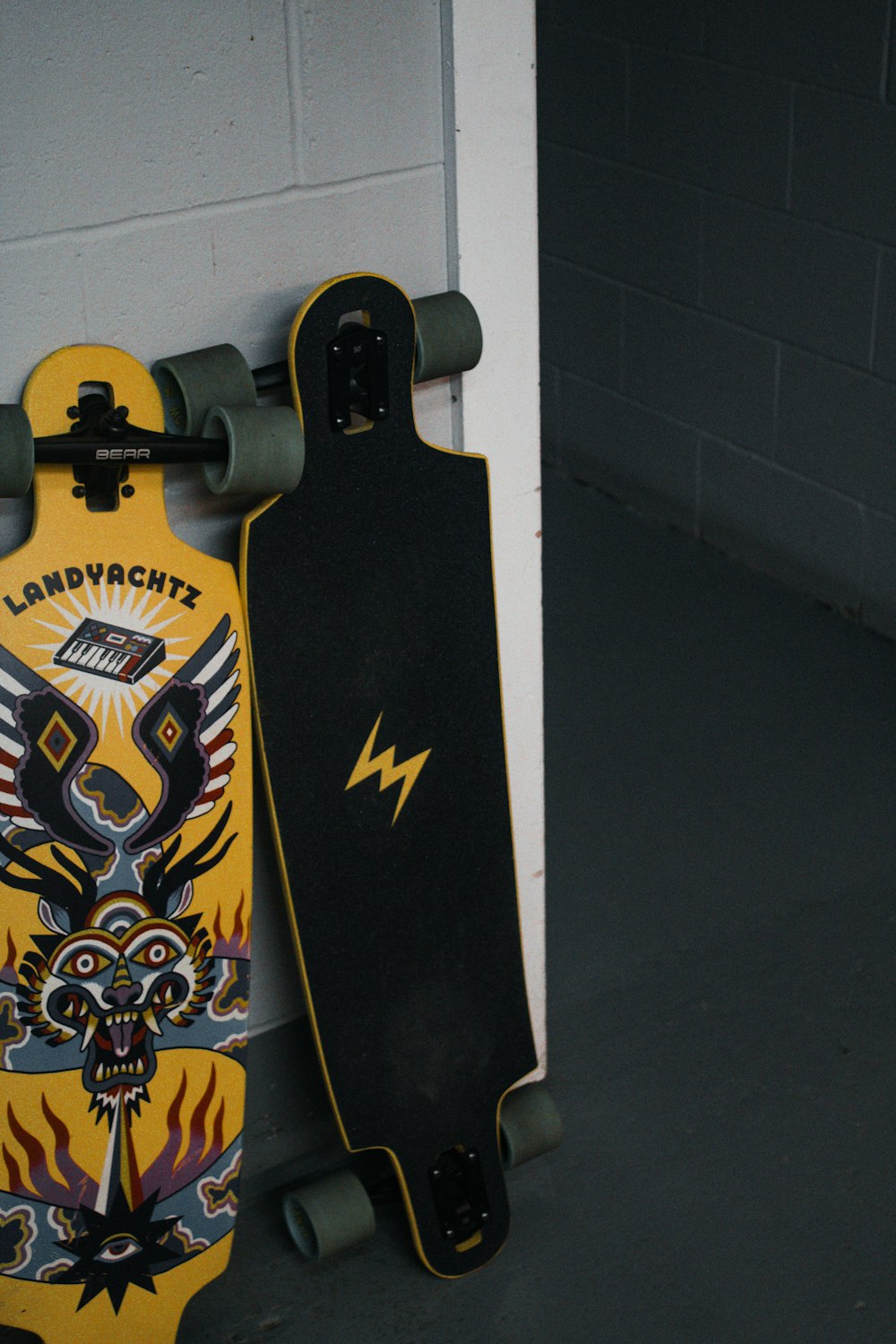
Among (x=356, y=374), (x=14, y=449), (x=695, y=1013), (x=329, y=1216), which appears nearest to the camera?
(x=14, y=449)

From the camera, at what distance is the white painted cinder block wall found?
59.5 inches

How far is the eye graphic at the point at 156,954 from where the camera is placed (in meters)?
1.74

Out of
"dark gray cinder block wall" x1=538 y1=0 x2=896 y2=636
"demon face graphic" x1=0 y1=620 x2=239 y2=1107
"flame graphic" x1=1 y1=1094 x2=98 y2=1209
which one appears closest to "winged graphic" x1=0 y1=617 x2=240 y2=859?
"demon face graphic" x1=0 y1=620 x2=239 y2=1107

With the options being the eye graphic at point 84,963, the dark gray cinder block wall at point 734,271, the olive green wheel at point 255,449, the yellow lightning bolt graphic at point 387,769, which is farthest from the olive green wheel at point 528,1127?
the dark gray cinder block wall at point 734,271

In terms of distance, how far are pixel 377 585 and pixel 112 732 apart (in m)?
0.36

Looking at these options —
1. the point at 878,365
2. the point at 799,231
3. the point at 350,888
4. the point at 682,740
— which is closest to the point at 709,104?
the point at 799,231

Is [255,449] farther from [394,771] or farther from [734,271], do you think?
[734,271]

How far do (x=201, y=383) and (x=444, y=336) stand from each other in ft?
0.98

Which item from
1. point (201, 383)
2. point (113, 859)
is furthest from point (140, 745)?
point (201, 383)

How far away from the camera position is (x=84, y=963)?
1.71 metres

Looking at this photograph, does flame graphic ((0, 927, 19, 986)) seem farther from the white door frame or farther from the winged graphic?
the white door frame

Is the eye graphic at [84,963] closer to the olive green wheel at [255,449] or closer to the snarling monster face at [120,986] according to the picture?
the snarling monster face at [120,986]

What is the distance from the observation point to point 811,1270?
2.02 meters

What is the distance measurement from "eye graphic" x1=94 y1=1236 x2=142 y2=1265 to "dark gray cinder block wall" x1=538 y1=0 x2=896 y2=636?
229 cm
